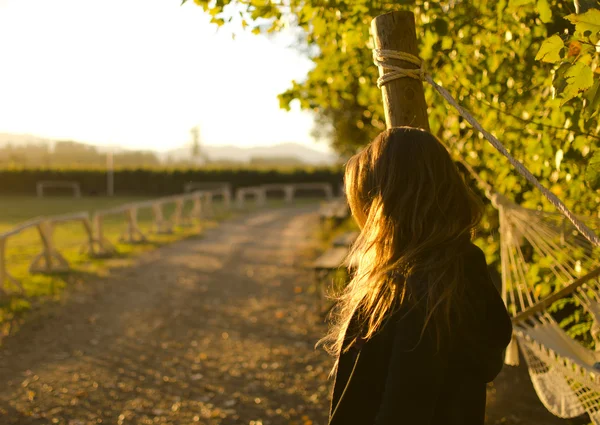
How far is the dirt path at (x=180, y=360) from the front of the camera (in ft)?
13.0

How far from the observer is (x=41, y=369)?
474cm

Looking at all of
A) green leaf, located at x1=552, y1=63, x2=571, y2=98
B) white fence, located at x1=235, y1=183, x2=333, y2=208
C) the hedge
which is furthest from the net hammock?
the hedge

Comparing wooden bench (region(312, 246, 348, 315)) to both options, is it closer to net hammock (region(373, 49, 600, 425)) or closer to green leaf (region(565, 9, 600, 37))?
Answer: net hammock (region(373, 49, 600, 425))

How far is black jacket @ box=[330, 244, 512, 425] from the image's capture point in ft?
4.32

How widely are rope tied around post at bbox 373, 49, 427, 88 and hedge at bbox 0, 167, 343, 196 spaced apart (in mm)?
29518

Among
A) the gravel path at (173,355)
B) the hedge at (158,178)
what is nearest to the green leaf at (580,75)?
the gravel path at (173,355)

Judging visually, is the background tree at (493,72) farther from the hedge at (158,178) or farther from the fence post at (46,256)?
the hedge at (158,178)

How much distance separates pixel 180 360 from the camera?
5.06 metres

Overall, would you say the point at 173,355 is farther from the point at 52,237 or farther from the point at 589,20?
the point at 52,237

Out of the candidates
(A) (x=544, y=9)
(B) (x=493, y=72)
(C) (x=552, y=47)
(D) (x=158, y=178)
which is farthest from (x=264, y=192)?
(C) (x=552, y=47)

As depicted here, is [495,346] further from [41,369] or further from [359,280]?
[41,369]

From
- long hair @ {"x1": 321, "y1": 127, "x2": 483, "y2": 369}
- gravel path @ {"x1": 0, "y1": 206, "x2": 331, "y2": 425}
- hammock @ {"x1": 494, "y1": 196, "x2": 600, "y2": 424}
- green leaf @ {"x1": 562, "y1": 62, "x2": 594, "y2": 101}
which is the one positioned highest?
green leaf @ {"x1": 562, "y1": 62, "x2": 594, "y2": 101}

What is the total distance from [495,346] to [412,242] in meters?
0.31

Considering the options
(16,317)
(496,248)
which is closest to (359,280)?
(496,248)
